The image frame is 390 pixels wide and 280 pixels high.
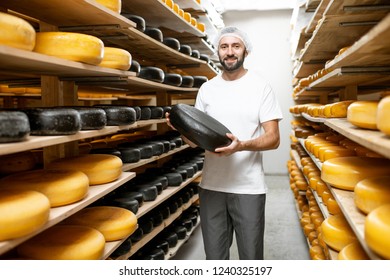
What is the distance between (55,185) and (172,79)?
2117mm

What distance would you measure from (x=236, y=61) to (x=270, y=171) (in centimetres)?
571

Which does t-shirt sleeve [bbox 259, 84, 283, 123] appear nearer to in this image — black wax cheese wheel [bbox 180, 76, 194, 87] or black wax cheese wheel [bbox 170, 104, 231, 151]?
black wax cheese wheel [bbox 170, 104, 231, 151]

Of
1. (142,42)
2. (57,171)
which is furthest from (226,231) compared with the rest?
(142,42)

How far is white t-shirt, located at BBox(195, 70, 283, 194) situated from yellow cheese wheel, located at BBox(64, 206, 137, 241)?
545 millimetres

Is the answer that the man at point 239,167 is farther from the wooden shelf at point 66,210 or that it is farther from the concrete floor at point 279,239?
the concrete floor at point 279,239

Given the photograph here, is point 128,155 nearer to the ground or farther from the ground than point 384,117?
nearer to the ground

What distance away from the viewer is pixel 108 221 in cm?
209

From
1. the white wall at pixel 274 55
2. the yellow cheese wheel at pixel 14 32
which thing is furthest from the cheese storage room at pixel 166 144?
the white wall at pixel 274 55

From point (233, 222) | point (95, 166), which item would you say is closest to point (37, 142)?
point (95, 166)

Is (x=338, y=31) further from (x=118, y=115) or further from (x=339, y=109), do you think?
(x=118, y=115)

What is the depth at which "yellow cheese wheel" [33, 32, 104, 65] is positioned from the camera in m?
1.62

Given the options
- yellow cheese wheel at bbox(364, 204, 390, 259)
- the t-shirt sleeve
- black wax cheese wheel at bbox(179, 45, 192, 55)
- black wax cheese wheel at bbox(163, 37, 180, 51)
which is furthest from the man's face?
yellow cheese wheel at bbox(364, 204, 390, 259)

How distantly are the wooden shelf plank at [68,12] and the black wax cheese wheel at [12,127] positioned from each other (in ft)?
2.20

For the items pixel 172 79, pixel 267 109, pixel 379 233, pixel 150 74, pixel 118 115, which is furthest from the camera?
pixel 172 79
